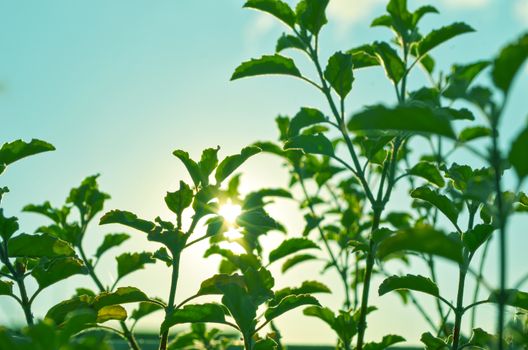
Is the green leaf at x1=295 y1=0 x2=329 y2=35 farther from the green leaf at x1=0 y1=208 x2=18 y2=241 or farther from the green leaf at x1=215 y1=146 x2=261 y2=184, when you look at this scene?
the green leaf at x1=0 y1=208 x2=18 y2=241

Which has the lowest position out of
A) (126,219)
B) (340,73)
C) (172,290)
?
(172,290)

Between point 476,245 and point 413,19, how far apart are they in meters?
1.41

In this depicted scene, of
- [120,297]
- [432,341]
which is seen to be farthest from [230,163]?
[432,341]

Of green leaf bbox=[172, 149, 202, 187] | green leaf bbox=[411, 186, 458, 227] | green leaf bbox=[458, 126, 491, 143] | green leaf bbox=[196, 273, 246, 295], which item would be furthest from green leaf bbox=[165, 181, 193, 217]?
green leaf bbox=[458, 126, 491, 143]

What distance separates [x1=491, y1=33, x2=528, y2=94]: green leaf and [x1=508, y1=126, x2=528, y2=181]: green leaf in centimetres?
13

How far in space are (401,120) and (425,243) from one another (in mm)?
297

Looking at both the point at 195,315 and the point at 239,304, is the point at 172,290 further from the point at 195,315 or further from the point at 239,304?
the point at 239,304

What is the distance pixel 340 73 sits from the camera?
2857 mm

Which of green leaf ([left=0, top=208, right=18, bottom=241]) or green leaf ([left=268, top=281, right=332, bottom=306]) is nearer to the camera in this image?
green leaf ([left=0, top=208, right=18, bottom=241])

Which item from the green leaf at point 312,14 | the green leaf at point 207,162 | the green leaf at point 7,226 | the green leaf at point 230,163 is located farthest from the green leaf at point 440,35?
the green leaf at point 7,226

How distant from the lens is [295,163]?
465 cm

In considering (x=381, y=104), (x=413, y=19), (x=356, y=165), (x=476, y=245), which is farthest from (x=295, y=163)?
(x=381, y=104)

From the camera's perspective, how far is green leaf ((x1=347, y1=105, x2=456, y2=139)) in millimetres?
1477

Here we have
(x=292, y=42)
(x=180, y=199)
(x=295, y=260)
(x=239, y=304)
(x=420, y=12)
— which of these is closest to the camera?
(x=239, y=304)
